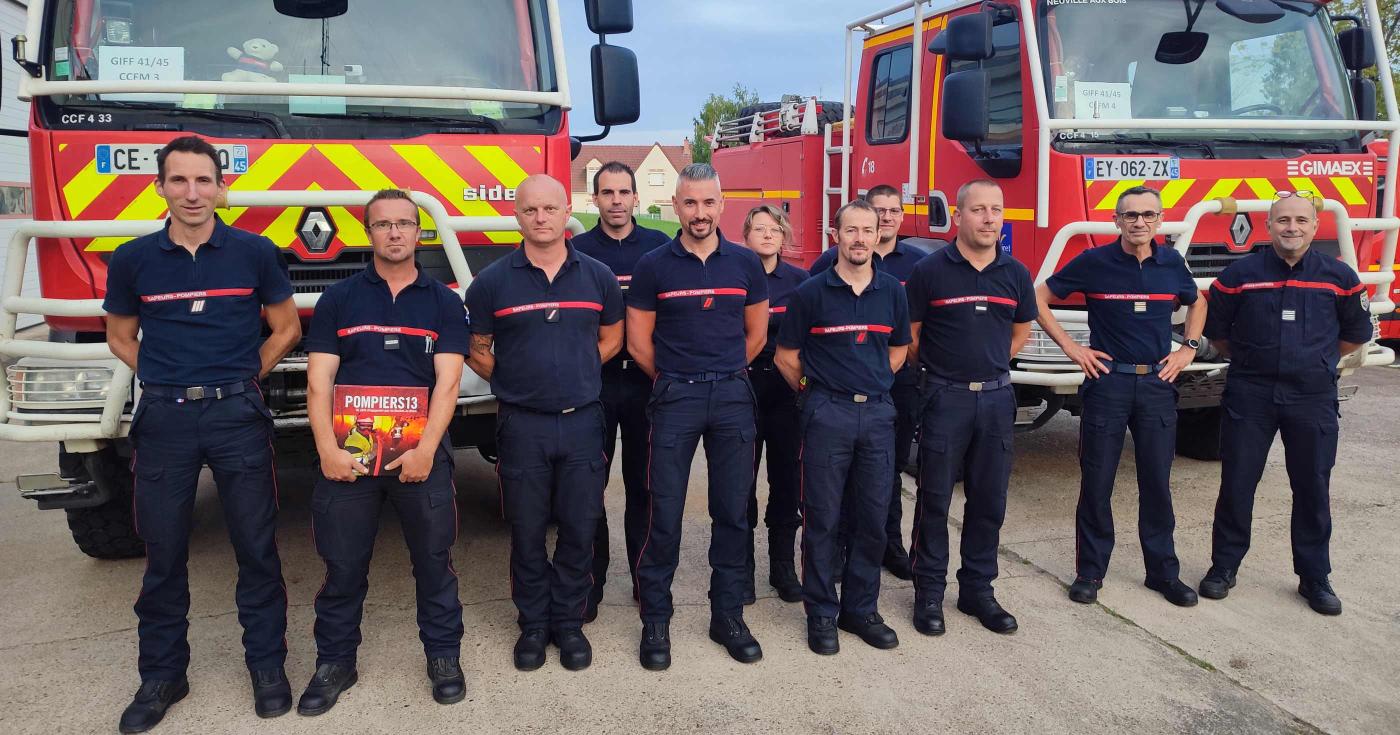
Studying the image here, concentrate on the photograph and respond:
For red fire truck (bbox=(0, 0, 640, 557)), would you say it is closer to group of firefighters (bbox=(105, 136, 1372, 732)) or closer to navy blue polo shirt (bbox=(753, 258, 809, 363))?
group of firefighters (bbox=(105, 136, 1372, 732))

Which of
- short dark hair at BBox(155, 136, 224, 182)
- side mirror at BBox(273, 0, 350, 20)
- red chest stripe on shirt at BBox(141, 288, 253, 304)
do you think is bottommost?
red chest stripe on shirt at BBox(141, 288, 253, 304)

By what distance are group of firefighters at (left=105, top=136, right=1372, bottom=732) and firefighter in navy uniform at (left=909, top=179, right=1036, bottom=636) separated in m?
0.01

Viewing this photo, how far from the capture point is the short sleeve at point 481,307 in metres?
3.62

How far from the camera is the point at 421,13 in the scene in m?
4.38

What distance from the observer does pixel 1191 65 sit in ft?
18.4

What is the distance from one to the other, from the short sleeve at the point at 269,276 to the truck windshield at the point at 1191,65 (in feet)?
12.4

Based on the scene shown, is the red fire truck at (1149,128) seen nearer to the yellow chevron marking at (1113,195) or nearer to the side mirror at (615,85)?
the yellow chevron marking at (1113,195)

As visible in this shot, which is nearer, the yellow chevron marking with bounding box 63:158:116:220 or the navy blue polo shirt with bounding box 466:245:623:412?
the navy blue polo shirt with bounding box 466:245:623:412

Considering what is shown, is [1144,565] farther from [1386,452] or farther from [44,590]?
[44,590]

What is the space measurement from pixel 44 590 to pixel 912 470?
4.41 metres

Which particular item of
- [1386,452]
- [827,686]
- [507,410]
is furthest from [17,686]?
[1386,452]

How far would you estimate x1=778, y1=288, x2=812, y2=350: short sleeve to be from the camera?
394cm

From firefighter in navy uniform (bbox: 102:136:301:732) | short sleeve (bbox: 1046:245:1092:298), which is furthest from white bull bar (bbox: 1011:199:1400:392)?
firefighter in navy uniform (bbox: 102:136:301:732)

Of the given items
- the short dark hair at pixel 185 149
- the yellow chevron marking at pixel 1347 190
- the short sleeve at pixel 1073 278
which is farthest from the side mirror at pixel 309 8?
the yellow chevron marking at pixel 1347 190
